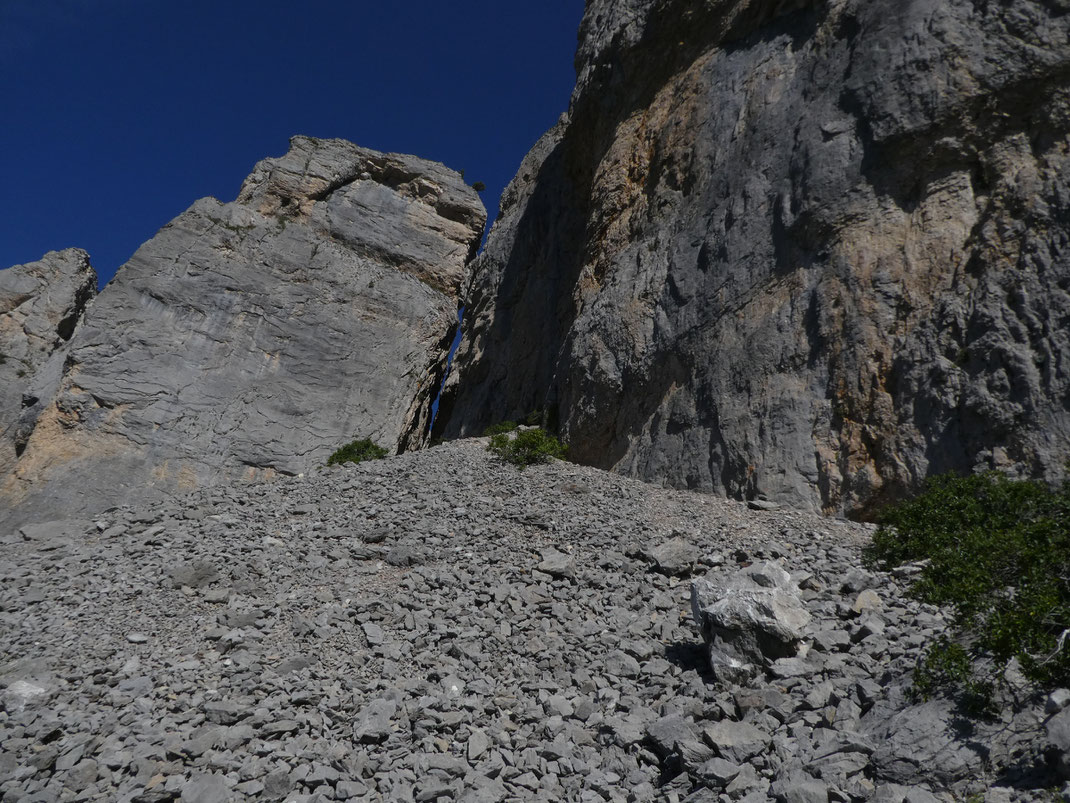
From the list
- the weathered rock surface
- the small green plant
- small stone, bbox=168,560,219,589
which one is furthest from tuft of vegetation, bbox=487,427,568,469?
the weathered rock surface

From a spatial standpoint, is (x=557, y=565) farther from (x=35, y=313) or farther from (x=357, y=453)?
(x=35, y=313)

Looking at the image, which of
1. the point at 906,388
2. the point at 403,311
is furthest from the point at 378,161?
the point at 906,388

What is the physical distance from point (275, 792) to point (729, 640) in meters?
4.17

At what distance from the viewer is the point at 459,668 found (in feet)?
24.9

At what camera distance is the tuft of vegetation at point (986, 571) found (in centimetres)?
517

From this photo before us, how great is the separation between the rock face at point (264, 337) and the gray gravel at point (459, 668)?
11.1m

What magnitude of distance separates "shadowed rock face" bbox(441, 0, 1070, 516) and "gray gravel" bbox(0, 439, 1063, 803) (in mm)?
1966

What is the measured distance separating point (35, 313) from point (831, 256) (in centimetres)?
3218

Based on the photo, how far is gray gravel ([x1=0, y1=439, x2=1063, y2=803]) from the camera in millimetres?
5469

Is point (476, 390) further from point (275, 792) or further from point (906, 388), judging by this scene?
point (275, 792)

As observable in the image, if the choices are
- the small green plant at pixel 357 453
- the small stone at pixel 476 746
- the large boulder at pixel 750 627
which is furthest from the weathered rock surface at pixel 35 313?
the large boulder at pixel 750 627

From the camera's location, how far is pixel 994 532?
300 inches

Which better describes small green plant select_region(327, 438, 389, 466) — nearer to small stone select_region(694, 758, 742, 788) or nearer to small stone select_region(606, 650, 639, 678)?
small stone select_region(606, 650, 639, 678)

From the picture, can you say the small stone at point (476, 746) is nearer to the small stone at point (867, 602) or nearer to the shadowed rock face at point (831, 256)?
the small stone at point (867, 602)
